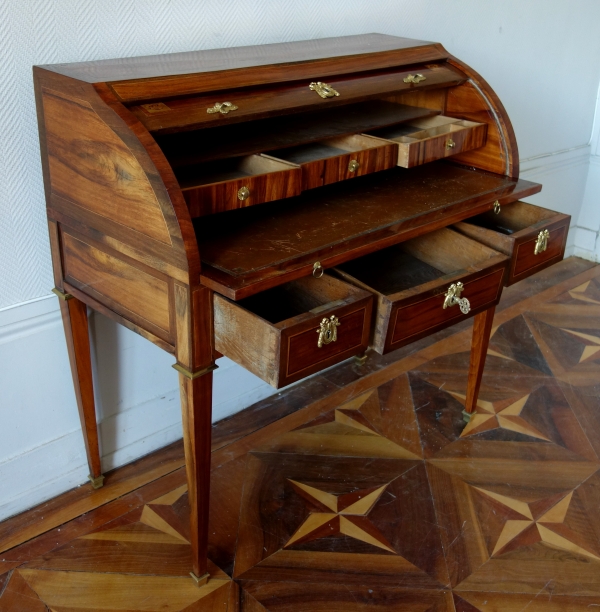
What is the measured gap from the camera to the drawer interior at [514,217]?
2.02 m

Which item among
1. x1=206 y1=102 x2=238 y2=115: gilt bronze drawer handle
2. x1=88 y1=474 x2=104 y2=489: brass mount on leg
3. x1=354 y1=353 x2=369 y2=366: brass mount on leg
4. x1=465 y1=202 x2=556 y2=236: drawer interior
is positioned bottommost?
x1=354 y1=353 x2=369 y2=366: brass mount on leg

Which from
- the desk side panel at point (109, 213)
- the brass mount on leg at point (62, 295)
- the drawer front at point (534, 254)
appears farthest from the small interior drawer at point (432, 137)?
the brass mount on leg at point (62, 295)

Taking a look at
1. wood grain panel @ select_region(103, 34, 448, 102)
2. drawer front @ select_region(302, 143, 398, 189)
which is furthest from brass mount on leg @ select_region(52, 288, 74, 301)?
drawer front @ select_region(302, 143, 398, 189)

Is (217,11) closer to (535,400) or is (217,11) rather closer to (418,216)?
(418,216)

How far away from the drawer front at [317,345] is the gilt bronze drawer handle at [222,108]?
1.50 feet

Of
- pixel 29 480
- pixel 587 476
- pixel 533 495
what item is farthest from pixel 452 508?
pixel 29 480

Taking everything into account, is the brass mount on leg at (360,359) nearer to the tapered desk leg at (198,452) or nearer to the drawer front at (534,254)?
the drawer front at (534,254)

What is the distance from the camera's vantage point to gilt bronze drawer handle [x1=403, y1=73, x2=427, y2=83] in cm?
186

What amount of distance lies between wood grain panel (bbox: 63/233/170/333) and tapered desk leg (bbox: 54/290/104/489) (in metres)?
0.09

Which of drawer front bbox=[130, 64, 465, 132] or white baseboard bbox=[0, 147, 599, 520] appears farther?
white baseboard bbox=[0, 147, 599, 520]

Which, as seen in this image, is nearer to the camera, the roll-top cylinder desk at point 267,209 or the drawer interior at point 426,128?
the roll-top cylinder desk at point 267,209

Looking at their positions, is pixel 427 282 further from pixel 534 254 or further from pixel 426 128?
pixel 426 128

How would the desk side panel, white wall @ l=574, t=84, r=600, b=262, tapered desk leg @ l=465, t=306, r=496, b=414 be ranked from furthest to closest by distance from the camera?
white wall @ l=574, t=84, r=600, b=262, tapered desk leg @ l=465, t=306, r=496, b=414, the desk side panel

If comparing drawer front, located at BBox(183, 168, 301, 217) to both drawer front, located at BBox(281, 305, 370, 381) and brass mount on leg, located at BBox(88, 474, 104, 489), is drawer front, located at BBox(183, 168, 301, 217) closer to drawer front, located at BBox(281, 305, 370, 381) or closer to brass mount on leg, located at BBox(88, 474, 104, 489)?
drawer front, located at BBox(281, 305, 370, 381)
